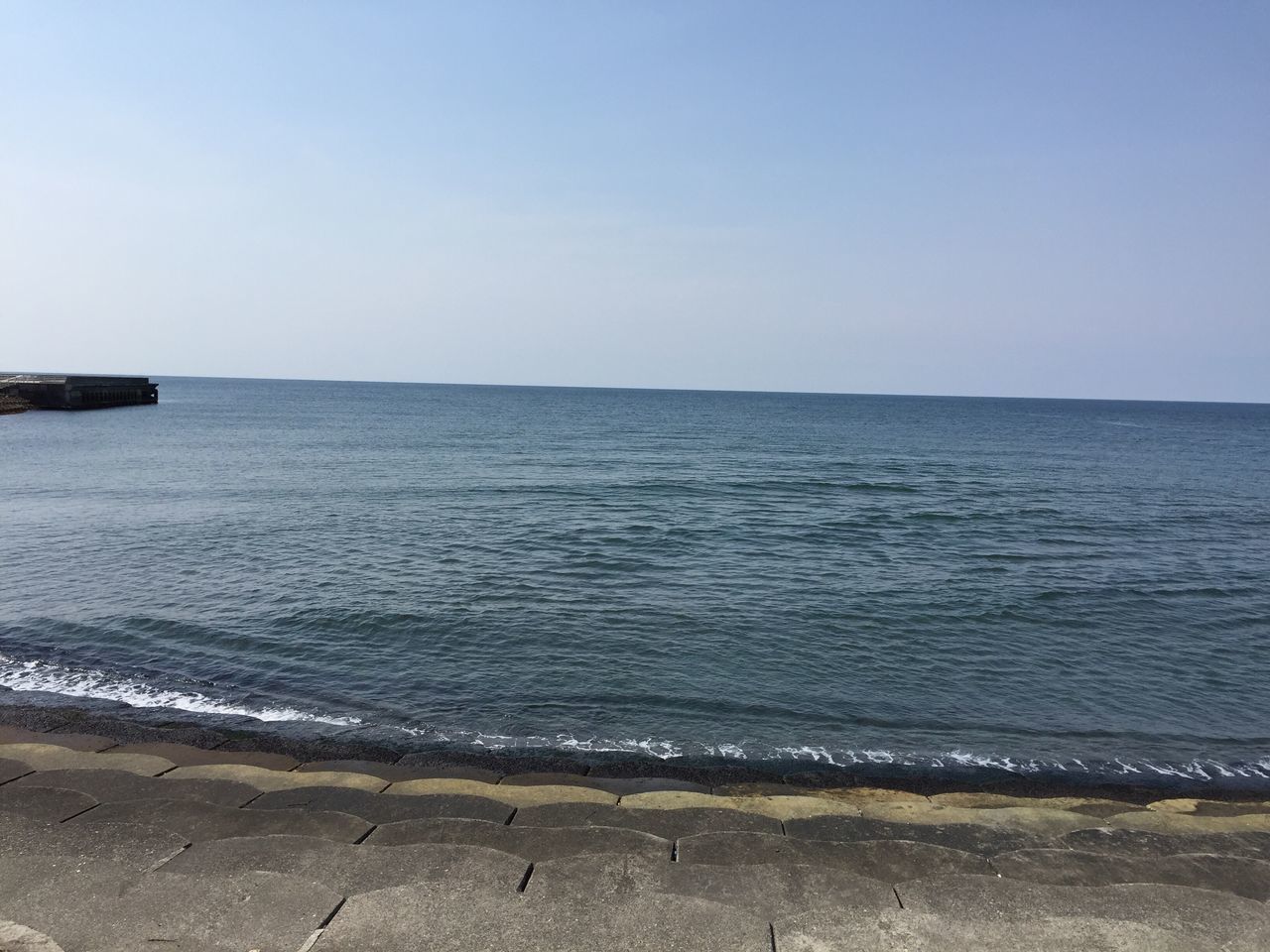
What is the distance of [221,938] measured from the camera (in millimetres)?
5660

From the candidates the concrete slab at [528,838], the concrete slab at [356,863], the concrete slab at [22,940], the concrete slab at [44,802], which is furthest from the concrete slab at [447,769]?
the concrete slab at [22,940]

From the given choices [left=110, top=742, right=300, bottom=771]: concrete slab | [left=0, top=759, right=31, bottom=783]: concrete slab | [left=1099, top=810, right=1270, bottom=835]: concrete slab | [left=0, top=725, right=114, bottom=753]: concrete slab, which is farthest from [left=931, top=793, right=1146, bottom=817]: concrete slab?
[left=0, top=725, right=114, bottom=753]: concrete slab

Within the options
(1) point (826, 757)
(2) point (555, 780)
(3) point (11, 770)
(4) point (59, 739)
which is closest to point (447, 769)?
(2) point (555, 780)

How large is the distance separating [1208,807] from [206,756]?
39.9 feet

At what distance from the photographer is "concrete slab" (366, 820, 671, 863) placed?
23.4ft

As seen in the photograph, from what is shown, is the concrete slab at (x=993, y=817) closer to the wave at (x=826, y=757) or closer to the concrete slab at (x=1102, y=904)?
the concrete slab at (x=1102, y=904)

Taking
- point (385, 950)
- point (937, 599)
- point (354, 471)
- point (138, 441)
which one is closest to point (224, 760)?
point (385, 950)

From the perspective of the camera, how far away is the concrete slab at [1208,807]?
8.85m

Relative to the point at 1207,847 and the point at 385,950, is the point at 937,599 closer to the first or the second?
the point at 1207,847

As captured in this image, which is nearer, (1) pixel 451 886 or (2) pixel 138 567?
(1) pixel 451 886

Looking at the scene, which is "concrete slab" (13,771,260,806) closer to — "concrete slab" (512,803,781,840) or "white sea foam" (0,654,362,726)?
"concrete slab" (512,803,781,840)

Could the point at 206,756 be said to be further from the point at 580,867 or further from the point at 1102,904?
the point at 1102,904

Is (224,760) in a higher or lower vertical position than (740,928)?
lower

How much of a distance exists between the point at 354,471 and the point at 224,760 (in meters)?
34.3
